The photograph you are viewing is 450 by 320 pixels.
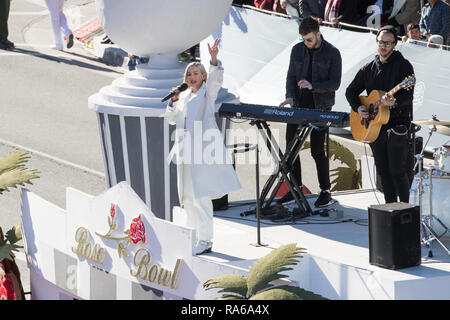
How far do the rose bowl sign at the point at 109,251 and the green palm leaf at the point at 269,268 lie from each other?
0.29m

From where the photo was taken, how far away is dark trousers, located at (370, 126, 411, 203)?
9539 millimetres

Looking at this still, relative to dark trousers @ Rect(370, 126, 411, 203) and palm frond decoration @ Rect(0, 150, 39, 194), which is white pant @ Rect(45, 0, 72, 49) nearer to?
palm frond decoration @ Rect(0, 150, 39, 194)

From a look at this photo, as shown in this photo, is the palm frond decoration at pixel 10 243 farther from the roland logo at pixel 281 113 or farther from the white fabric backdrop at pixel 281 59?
the white fabric backdrop at pixel 281 59

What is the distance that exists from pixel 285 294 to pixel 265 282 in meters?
0.23

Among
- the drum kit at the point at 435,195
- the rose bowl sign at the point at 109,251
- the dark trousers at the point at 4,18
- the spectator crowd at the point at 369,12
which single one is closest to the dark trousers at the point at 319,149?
the drum kit at the point at 435,195

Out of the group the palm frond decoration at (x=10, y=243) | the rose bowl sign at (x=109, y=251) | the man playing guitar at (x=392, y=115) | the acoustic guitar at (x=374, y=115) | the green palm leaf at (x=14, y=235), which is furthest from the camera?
the green palm leaf at (x=14, y=235)

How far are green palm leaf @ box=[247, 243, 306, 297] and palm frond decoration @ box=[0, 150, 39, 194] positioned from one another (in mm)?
2791

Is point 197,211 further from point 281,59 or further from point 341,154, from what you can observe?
point 281,59

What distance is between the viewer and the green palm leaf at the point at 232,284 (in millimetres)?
8219

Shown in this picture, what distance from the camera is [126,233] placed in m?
9.18

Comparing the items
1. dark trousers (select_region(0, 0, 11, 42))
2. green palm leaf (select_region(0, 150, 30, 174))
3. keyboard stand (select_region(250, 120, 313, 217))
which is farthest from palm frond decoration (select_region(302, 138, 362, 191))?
dark trousers (select_region(0, 0, 11, 42))

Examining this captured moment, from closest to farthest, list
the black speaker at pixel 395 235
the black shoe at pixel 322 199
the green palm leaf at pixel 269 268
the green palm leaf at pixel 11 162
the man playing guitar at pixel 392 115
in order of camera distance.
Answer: the green palm leaf at pixel 269 268 < the black speaker at pixel 395 235 < the man playing guitar at pixel 392 115 < the green palm leaf at pixel 11 162 < the black shoe at pixel 322 199

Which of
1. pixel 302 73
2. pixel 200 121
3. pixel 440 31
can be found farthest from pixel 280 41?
pixel 200 121

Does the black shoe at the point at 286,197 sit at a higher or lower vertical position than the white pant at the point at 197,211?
lower
